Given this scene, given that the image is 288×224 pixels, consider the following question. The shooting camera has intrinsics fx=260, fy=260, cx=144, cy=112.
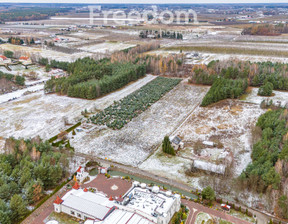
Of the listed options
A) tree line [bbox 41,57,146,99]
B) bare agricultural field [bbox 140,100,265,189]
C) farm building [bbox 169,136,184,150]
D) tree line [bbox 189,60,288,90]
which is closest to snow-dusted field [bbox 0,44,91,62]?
tree line [bbox 41,57,146,99]

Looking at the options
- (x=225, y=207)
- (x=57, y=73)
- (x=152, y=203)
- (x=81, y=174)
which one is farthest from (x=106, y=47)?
(x=225, y=207)

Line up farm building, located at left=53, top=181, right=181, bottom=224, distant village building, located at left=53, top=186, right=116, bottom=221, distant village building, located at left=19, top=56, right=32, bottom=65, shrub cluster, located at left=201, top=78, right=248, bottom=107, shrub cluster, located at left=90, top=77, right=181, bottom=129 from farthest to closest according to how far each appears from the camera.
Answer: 1. distant village building, located at left=19, top=56, right=32, bottom=65
2. shrub cluster, located at left=201, top=78, right=248, bottom=107
3. shrub cluster, located at left=90, top=77, right=181, bottom=129
4. distant village building, located at left=53, top=186, right=116, bottom=221
5. farm building, located at left=53, top=181, right=181, bottom=224

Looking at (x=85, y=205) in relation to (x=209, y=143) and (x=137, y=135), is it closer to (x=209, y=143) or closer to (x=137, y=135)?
(x=137, y=135)

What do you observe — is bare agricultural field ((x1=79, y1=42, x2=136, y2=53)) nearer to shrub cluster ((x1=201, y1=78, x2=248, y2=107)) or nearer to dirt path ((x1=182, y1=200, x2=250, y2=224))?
shrub cluster ((x1=201, y1=78, x2=248, y2=107))

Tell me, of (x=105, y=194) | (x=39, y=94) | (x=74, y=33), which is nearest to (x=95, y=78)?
(x=39, y=94)

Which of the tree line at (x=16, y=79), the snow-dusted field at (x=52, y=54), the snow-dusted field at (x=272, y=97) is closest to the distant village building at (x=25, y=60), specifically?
the snow-dusted field at (x=52, y=54)

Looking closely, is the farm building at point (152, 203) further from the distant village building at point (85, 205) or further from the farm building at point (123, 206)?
the distant village building at point (85, 205)
